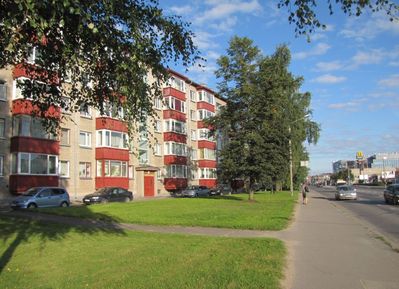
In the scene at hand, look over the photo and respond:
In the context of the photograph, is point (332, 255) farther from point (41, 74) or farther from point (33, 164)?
point (33, 164)

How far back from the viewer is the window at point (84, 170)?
41.2 metres

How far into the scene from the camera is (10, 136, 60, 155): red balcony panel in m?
33.9

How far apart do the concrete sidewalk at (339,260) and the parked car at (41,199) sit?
16.9 metres

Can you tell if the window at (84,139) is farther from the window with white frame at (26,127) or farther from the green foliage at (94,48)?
the green foliage at (94,48)

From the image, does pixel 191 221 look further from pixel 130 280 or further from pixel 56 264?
pixel 130 280

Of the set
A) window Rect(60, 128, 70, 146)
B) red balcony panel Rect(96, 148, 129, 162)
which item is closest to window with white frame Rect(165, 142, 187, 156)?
red balcony panel Rect(96, 148, 129, 162)

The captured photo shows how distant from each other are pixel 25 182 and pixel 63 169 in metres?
5.63

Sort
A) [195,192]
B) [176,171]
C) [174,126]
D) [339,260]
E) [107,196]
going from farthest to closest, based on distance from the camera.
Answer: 1. [176,171]
2. [174,126]
3. [195,192]
4. [107,196]
5. [339,260]

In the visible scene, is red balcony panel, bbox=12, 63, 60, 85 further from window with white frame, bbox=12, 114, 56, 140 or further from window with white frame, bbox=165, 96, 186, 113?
Answer: window with white frame, bbox=165, 96, 186, 113

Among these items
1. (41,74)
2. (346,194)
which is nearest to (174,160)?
(346,194)

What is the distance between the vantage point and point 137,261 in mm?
8836

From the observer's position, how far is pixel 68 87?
10.5 metres

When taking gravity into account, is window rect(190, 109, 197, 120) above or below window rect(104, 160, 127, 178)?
above

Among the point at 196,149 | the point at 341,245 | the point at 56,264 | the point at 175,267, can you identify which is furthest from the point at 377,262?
the point at 196,149
